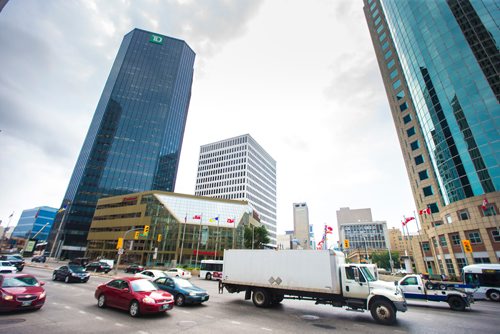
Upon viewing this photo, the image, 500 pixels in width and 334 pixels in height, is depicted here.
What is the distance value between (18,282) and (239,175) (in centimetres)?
10392

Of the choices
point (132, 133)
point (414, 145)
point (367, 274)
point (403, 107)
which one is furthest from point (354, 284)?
point (132, 133)

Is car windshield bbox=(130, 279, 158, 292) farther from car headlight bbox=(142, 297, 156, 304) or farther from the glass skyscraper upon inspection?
the glass skyscraper

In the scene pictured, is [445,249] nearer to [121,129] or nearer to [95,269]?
[95,269]

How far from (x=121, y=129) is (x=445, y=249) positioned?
424ft

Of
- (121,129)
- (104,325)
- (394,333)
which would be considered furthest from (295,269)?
(121,129)

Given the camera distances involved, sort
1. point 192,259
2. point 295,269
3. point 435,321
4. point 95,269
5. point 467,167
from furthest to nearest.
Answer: point 192,259, point 467,167, point 95,269, point 295,269, point 435,321

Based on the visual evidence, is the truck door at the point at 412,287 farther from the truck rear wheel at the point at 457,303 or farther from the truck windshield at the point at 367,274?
the truck windshield at the point at 367,274

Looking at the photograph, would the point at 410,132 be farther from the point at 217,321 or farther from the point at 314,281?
the point at 217,321

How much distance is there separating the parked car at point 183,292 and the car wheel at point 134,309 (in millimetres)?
3413

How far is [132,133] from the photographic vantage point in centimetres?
11431

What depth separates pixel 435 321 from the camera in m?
11.6

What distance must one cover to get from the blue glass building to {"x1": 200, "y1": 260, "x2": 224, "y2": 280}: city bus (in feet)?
482

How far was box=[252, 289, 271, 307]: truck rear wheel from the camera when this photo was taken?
1383 cm

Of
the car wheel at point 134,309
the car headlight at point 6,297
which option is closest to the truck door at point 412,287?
the car wheel at point 134,309
